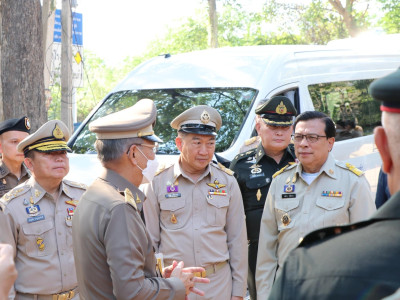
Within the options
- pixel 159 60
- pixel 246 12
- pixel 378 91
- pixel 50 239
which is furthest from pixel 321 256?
pixel 246 12

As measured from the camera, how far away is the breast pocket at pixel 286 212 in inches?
167

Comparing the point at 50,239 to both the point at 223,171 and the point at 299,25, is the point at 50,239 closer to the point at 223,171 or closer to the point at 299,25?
the point at 223,171

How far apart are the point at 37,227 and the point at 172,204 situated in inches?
38.5

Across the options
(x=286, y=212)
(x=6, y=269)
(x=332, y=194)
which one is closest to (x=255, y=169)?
(x=286, y=212)

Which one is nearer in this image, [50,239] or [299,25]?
[50,239]

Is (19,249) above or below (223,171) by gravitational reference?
below

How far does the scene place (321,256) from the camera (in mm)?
1550

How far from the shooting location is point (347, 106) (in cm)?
777

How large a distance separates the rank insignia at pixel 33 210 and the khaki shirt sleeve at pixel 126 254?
135 centimetres

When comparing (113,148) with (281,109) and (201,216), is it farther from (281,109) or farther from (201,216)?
(281,109)

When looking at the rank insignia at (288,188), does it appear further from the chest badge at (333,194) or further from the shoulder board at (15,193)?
the shoulder board at (15,193)

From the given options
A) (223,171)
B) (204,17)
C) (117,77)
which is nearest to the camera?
(223,171)

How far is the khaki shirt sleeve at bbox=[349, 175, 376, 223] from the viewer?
13.4 feet

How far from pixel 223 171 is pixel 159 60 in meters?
2.88
